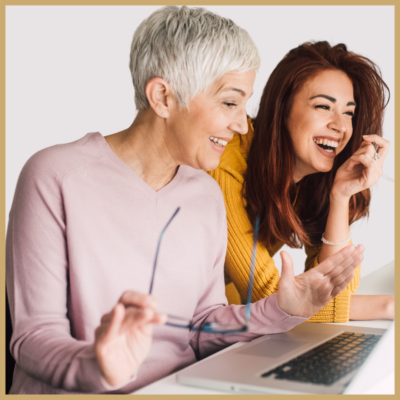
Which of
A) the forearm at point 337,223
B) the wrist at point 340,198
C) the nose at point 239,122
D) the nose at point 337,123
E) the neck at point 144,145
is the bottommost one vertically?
the forearm at point 337,223

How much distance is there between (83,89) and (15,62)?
141mm

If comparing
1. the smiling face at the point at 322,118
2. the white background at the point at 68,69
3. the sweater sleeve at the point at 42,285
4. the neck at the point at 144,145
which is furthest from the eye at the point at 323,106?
the sweater sleeve at the point at 42,285

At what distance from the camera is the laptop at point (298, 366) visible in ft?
1.90

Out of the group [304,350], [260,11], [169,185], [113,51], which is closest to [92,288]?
[169,185]

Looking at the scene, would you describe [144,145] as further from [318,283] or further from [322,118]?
[322,118]

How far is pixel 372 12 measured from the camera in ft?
3.80

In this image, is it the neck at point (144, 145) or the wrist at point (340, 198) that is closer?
the neck at point (144, 145)

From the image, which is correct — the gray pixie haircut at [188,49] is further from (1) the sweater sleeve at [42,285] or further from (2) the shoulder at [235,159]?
(2) the shoulder at [235,159]

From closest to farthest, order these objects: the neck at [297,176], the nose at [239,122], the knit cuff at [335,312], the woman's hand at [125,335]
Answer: the woman's hand at [125,335]
the nose at [239,122]
the knit cuff at [335,312]
the neck at [297,176]

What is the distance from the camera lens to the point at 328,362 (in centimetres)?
66

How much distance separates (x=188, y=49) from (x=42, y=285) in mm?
395

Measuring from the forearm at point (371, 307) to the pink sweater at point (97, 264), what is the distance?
213mm

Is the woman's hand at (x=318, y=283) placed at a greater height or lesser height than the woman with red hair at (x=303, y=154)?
lesser

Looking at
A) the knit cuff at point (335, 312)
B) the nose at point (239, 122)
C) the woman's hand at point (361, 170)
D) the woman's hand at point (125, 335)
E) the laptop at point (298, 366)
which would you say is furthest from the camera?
the woman's hand at point (361, 170)
